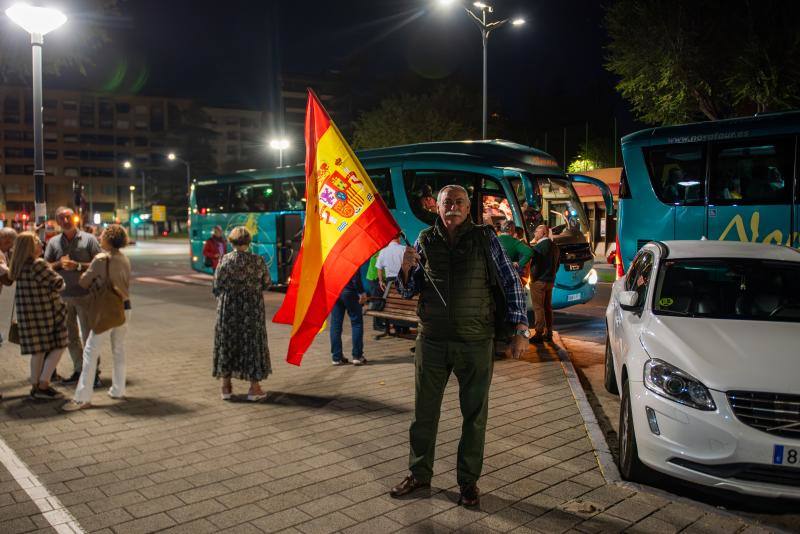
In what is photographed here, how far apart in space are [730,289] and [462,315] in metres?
2.52

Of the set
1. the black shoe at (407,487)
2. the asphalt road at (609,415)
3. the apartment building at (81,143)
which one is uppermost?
the apartment building at (81,143)

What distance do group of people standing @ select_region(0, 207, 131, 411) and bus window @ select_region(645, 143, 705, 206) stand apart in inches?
346

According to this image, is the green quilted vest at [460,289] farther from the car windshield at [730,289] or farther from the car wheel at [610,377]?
the car wheel at [610,377]

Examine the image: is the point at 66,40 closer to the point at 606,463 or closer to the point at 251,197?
the point at 251,197

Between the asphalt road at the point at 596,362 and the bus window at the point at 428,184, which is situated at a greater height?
the bus window at the point at 428,184

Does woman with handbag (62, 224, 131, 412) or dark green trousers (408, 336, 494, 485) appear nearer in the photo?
dark green trousers (408, 336, 494, 485)

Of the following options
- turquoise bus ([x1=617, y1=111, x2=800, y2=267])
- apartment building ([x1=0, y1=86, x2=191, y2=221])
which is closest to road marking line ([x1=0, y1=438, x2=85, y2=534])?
turquoise bus ([x1=617, y1=111, x2=800, y2=267])

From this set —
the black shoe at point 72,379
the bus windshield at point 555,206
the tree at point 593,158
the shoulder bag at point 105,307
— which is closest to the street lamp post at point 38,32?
the black shoe at point 72,379

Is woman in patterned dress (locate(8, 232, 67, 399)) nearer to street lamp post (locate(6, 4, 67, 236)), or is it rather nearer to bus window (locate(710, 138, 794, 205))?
street lamp post (locate(6, 4, 67, 236))

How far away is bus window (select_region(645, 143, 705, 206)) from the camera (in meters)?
11.4

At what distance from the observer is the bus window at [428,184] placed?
1302 centimetres

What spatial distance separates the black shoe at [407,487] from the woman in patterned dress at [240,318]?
2697 millimetres

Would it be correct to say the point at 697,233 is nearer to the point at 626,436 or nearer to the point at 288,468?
the point at 626,436

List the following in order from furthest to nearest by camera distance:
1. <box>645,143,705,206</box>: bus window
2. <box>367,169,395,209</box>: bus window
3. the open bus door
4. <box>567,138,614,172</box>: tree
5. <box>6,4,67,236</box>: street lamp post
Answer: <box>567,138,614,172</box>: tree → the open bus door → <box>367,169,395,209</box>: bus window → <box>645,143,705,206</box>: bus window → <box>6,4,67,236</box>: street lamp post
